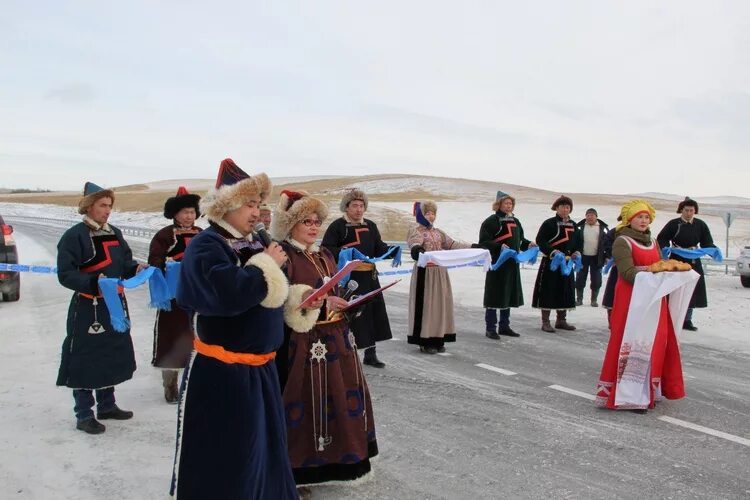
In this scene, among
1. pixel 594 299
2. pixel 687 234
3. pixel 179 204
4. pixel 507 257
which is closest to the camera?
pixel 179 204

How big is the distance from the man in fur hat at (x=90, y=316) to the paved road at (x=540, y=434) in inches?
81.5

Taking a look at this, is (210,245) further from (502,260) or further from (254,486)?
(502,260)

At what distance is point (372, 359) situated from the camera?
7172mm

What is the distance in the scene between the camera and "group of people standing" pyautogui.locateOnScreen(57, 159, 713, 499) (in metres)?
2.89

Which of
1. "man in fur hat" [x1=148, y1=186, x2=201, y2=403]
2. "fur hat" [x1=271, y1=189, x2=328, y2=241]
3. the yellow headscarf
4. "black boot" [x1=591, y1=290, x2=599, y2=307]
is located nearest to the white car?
"black boot" [x1=591, y1=290, x2=599, y2=307]

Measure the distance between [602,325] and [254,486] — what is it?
8240 mm

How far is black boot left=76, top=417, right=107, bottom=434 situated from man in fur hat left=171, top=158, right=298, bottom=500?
7.15 ft

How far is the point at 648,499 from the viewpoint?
3.90m

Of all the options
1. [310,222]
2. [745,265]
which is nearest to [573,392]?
[310,222]

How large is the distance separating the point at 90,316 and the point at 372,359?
329cm

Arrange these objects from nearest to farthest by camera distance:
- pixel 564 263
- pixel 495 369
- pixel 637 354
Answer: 1. pixel 637 354
2. pixel 495 369
3. pixel 564 263

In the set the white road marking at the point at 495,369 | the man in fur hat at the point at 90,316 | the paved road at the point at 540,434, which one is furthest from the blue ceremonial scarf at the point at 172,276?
the white road marking at the point at 495,369

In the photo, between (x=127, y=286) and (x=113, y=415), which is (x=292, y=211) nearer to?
(x=127, y=286)

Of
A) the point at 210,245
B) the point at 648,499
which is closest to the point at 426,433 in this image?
the point at 648,499
